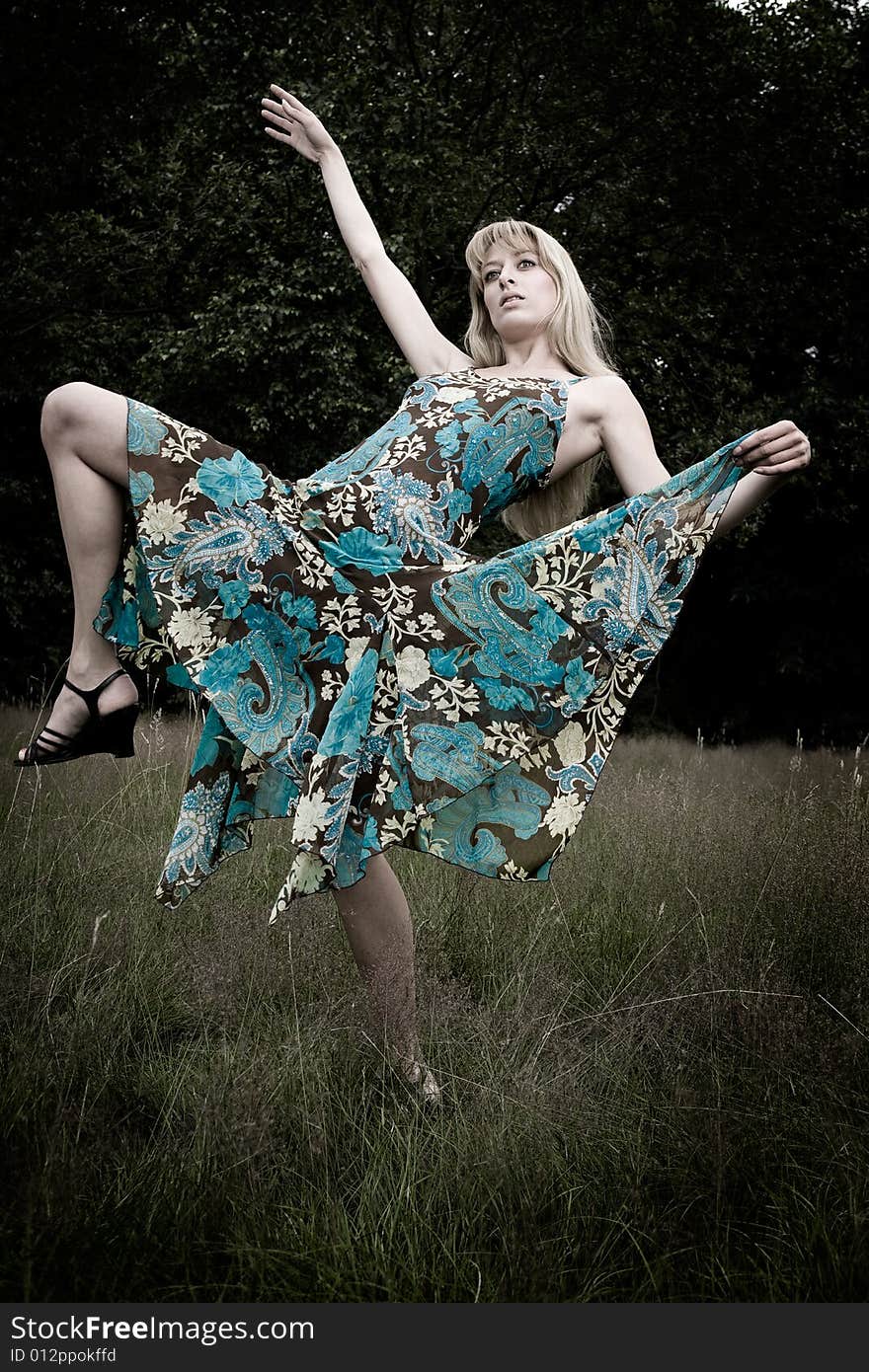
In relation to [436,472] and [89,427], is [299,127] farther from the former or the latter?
[89,427]

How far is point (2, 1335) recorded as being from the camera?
142 cm

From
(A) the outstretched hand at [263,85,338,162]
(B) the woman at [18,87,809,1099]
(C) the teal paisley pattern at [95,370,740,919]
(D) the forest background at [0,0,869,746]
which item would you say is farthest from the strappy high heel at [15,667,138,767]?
(D) the forest background at [0,0,869,746]

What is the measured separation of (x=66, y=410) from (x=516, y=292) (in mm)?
1208

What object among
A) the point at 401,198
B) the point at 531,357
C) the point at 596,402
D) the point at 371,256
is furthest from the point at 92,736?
the point at 401,198

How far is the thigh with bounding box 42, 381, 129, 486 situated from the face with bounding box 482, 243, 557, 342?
42.0 inches

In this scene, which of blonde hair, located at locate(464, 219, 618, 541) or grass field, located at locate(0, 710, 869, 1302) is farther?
blonde hair, located at locate(464, 219, 618, 541)

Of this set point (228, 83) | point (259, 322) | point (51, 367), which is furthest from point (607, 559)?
point (51, 367)

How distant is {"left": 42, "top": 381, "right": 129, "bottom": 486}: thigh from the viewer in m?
2.00

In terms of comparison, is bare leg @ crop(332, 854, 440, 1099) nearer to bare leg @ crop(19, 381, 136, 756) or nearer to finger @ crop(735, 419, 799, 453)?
bare leg @ crop(19, 381, 136, 756)

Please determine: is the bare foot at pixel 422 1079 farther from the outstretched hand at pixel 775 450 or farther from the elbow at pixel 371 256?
the elbow at pixel 371 256

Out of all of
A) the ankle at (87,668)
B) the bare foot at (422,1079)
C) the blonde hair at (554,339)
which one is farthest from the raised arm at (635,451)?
the bare foot at (422,1079)

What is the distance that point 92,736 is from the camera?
82.1 inches

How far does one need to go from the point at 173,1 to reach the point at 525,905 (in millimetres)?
10573

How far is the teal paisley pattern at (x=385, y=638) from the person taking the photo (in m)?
2.04
